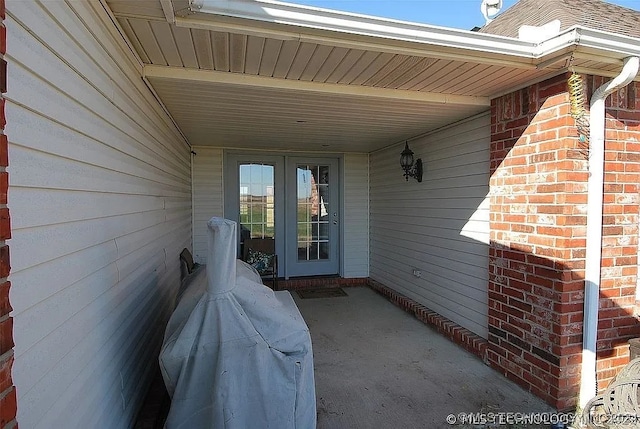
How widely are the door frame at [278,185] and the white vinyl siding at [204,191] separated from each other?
0.30ft

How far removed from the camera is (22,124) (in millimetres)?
1000

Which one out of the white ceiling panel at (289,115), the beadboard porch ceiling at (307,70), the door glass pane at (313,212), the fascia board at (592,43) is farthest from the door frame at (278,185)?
the fascia board at (592,43)

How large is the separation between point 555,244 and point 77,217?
282 cm

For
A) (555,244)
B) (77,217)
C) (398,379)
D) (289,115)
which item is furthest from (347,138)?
(77,217)

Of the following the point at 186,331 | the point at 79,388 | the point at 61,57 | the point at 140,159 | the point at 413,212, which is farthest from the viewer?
the point at 413,212

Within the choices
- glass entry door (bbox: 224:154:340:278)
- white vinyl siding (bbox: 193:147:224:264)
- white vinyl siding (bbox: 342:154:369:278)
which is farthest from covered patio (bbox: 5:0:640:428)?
white vinyl siding (bbox: 342:154:369:278)

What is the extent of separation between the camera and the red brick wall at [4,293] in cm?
81

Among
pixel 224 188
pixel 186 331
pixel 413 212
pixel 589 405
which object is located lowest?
pixel 589 405

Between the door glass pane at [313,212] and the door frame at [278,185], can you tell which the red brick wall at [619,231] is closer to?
the door frame at [278,185]

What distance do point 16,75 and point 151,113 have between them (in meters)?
1.81

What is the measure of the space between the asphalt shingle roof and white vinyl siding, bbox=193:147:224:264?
4034 millimetres

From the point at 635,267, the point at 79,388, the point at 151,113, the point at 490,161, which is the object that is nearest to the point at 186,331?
the point at 79,388

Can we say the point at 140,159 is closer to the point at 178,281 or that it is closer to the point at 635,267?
the point at 178,281

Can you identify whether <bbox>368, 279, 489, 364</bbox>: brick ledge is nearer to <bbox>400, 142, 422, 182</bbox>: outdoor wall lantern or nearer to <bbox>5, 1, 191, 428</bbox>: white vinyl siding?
<bbox>400, 142, 422, 182</bbox>: outdoor wall lantern
